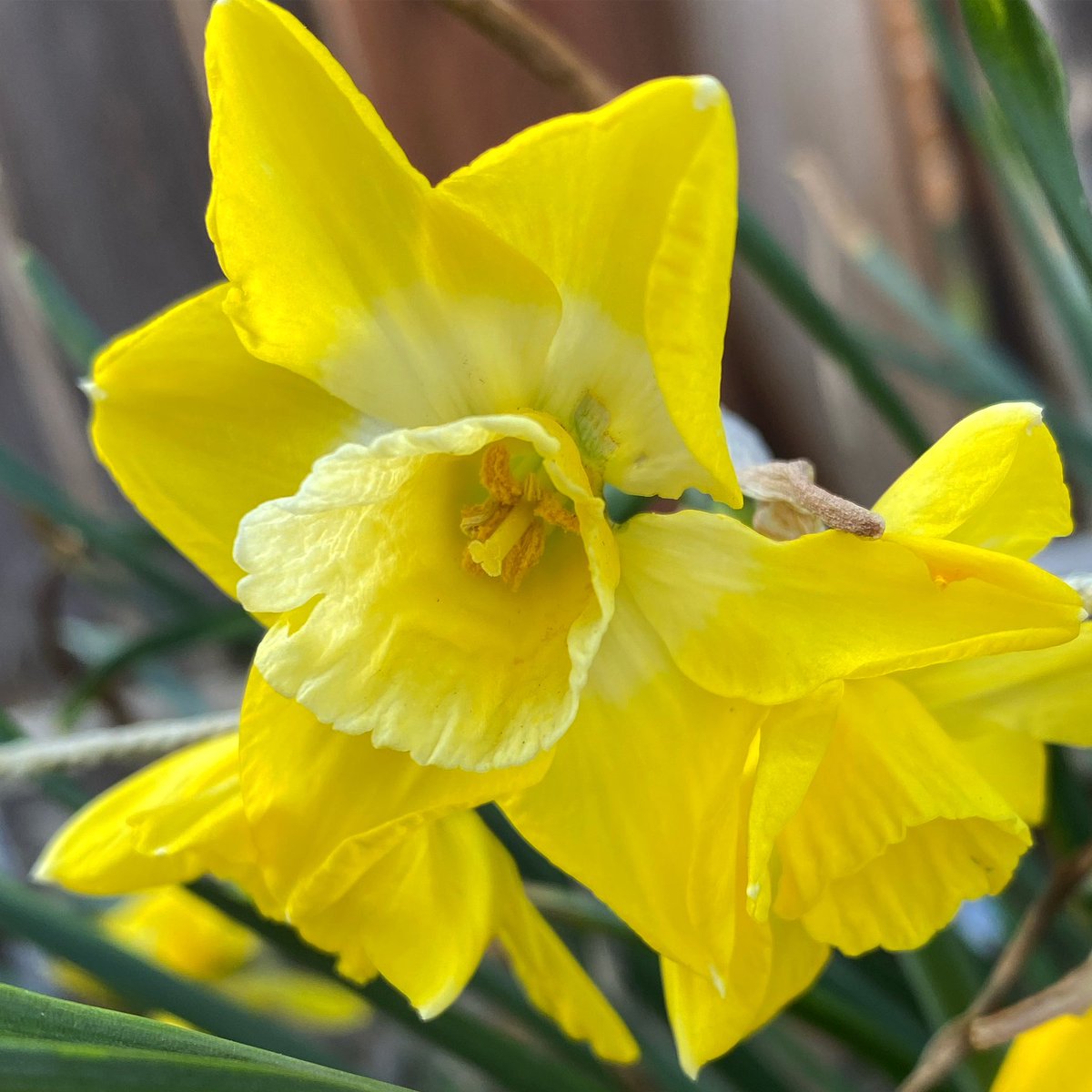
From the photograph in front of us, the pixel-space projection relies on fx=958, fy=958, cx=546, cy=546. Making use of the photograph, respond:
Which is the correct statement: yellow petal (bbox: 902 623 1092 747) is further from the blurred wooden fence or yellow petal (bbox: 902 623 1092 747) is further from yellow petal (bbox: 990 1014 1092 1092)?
the blurred wooden fence

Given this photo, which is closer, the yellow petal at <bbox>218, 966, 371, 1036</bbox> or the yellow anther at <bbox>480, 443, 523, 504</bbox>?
the yellow anther at <bbox>480, 443, 523, 504</bbox>

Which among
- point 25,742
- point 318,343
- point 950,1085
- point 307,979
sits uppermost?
point 318,343

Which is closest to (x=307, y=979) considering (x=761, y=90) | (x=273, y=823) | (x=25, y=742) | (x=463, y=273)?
(x=25, y=742)

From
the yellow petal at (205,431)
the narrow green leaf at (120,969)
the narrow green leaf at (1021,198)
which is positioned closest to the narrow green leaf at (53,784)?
the narrow green leaf at (120,969)

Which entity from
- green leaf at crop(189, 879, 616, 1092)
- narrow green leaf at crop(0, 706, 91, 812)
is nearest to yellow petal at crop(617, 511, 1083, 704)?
green leaf at crop(189, 879, 616, 1092)

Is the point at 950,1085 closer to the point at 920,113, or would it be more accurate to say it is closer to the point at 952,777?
the point at 952,777

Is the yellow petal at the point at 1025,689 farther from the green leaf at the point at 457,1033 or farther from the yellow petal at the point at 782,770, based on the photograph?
the green leaf at the point at 457,1033
